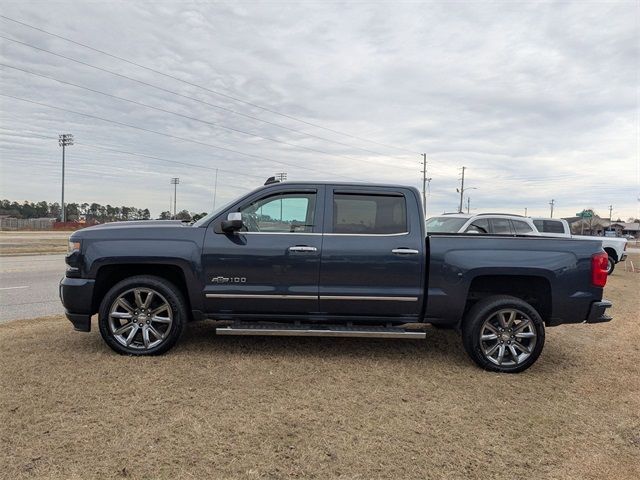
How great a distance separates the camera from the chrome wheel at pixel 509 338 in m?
4.78

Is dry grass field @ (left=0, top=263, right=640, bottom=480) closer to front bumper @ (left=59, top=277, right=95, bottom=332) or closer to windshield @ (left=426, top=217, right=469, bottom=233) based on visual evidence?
front bumper @ (left=59, top=277, right=95, bottom=332)

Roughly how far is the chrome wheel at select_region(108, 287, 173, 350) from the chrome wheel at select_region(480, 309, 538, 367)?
3.30 m

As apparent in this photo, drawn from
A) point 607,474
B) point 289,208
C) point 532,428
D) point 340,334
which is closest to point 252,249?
point 289,208

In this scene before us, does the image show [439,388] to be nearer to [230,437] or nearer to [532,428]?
[532,428]

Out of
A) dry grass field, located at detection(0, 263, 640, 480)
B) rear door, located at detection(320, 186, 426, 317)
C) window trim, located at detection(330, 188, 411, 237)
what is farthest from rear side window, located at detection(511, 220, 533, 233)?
rear door, located at detection(320, 186, 426, 317)

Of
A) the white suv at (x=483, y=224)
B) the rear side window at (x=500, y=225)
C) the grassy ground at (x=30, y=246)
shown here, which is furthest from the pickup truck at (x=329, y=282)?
the grassy ground at (x=30, y=246)

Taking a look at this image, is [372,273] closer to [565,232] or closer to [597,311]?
[597,311]

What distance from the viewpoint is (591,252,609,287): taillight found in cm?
482

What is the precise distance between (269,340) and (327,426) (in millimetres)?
2226

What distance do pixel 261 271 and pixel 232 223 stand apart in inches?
22.7

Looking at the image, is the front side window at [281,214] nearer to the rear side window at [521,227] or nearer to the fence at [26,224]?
the rear side window at [521,227]

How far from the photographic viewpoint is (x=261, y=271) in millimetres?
4824

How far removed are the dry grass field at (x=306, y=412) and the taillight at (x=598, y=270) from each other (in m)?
0.95

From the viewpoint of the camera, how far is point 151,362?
182 inches
